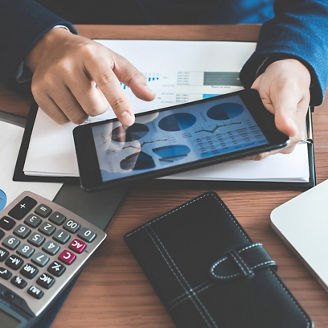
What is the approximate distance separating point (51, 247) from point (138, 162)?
13 cm

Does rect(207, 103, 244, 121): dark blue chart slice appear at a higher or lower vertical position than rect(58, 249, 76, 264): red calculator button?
higher

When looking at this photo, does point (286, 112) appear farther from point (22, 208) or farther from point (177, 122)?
point (22, 208)

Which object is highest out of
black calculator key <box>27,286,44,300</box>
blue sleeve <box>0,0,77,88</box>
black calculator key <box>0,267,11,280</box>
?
blue sleeve <box>0,0,77,88</box>

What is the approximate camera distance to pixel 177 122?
469 millimetres

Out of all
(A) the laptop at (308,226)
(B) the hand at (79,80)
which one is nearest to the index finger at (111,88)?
(B) the hand at (79,80)

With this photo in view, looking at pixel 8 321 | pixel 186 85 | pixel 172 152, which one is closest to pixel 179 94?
pixel 186 85

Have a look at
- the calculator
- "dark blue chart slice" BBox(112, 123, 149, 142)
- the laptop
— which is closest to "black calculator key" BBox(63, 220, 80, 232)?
the calculator

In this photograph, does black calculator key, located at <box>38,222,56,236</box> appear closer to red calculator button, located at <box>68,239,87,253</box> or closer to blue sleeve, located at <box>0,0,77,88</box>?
red calculator button, located at <box>68,239,87,253</box>

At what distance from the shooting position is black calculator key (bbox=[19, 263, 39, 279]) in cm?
37

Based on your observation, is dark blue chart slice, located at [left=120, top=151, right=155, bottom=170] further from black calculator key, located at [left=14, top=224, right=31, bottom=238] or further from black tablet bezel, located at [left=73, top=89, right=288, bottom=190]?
black calculator key, located at [left=14, top=224, right=31, bottom=238]

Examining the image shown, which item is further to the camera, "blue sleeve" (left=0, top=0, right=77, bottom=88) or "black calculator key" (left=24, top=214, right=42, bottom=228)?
"blue sleeve" (left=0, top=0, right=77, bottom=88)

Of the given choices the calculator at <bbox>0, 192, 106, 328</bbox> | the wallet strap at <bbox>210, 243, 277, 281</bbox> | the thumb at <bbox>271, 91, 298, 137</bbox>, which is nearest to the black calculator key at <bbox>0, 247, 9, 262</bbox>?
the calculator at <bbox>0, 192, 106, 328</bbox>

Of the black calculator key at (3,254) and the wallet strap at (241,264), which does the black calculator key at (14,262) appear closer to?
the black calculator key at (3,254)

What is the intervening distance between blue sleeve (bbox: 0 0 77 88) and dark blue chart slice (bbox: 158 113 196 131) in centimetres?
23
